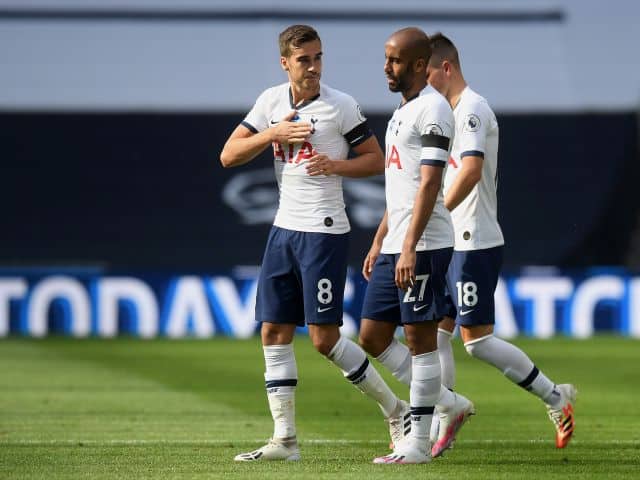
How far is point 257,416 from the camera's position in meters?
10.6

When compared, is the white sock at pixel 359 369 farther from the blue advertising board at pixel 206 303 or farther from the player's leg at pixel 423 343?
the blue advertising board at pixel 206 303

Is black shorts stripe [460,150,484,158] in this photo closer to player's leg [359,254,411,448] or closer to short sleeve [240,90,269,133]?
player's leg [359,254,411,448]

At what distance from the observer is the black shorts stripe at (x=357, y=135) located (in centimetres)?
794

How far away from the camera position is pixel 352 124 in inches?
312

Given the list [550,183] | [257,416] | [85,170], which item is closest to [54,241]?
[85,170]

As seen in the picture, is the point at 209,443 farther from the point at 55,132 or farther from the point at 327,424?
the point at 55,132

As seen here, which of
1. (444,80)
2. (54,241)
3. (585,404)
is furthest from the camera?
(54,241)

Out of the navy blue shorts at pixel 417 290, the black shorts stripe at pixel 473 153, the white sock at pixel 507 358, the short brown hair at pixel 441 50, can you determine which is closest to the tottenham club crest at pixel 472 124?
the black shorts stripe at pixel 473 153

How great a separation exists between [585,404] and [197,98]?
608 inches

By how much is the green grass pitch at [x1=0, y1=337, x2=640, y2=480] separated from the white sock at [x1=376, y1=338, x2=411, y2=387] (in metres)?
0.48

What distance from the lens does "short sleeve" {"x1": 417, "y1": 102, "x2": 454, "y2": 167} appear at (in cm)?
737

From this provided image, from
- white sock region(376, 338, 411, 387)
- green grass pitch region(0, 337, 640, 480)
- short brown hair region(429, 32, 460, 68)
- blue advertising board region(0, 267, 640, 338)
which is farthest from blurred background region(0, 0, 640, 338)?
white sock region(376, 338, 411, 387)

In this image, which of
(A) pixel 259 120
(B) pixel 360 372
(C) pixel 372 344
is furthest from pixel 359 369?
(A) pixel 259 120

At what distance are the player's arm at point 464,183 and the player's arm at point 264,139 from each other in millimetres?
934
